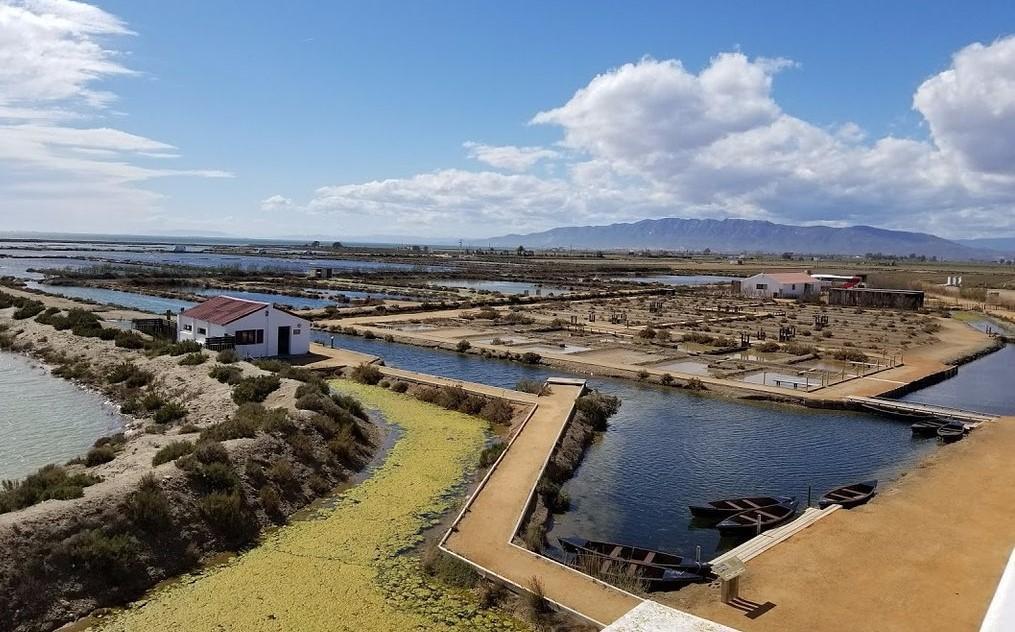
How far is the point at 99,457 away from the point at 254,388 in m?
6.95

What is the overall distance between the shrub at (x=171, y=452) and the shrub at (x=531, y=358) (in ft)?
80.8

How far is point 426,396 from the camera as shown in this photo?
3147cm

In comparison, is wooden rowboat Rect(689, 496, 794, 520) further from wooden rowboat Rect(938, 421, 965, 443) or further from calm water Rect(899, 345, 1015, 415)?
calm water Rect(899, 345, 1015, 415)

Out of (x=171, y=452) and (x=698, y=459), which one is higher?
(x=171, y=452)

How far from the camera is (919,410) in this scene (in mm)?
31625

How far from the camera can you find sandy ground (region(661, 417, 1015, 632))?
13.3 meters

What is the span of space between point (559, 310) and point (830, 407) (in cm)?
3980

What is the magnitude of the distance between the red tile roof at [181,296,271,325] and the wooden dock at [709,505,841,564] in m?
28.2

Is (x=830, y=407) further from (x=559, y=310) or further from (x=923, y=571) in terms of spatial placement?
(x=559, y=310)

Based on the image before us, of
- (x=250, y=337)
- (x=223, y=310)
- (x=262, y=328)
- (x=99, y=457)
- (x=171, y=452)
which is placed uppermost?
(x=223, y=310)

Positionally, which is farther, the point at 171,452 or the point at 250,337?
the point at 250,337

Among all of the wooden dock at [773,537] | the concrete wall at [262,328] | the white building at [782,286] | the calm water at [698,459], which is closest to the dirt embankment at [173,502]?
the calm water at [698,459]

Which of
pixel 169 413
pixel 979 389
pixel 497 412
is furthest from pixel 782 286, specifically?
pixel 169 413

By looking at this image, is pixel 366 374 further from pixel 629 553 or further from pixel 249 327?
pixel 629 553
